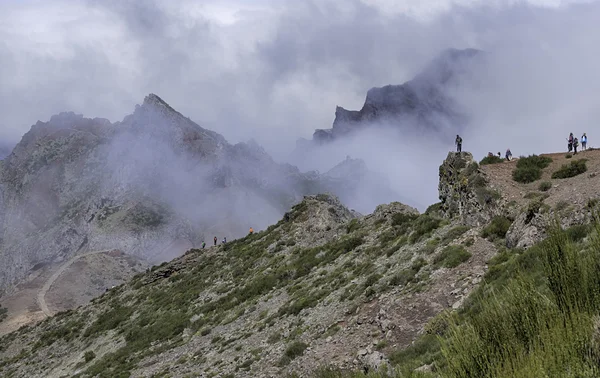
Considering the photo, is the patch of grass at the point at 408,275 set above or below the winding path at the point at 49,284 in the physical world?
below

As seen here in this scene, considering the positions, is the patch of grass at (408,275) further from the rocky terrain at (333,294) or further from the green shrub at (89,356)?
the green shrub at (89,356)

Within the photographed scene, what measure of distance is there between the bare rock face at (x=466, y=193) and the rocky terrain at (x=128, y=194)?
123m

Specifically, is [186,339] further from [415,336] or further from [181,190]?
[181,190]

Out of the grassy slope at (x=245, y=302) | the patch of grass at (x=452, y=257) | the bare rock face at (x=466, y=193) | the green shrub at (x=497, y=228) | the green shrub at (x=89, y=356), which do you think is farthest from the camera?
the green shrub at (x=89, y=356)

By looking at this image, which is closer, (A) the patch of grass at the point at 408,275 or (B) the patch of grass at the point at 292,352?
(B) the patch of grass at the point at 292,352

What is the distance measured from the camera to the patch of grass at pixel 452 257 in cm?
2258

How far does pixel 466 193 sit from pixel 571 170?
622 centimetres

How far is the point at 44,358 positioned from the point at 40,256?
106m

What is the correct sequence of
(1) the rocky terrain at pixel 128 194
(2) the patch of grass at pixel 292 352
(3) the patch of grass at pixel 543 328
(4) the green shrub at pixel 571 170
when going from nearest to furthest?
1. (3) the patch of grass at pixel 543 328
2. (2) the patch of grass at pixel 292 352
3. (4) the green shrub at pixel 571 170
4. (1) the rocky terrain at pixel 128 194

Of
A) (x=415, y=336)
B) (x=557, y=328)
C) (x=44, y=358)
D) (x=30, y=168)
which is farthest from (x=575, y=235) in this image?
(x=30, y=168)

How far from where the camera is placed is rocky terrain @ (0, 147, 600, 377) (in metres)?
19.9

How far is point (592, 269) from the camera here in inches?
257

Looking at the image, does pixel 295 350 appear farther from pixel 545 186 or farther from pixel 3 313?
pixel 3 313

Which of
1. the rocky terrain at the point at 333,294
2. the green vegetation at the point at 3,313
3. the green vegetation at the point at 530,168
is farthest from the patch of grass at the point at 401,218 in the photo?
the green vegetation at the point at 3,313
